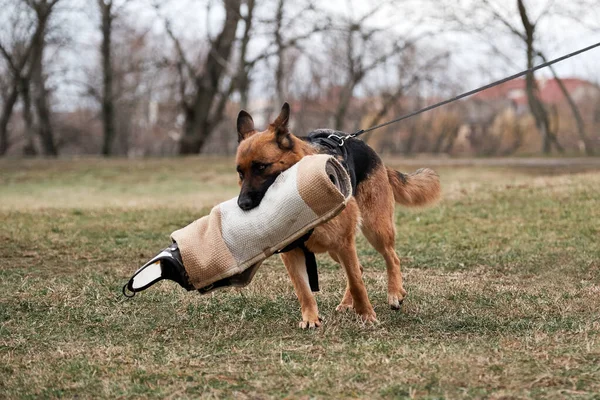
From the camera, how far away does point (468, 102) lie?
136 feet

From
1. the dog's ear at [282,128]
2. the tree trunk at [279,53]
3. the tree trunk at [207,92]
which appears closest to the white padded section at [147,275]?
the dog's ear at [282,128]

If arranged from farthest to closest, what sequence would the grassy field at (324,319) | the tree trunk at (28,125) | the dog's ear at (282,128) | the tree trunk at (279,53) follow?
the tree trunk at (28,125)
the tree trunk at (279,53)
the dog's ear at (282,128)
the grassy field at (324,319)

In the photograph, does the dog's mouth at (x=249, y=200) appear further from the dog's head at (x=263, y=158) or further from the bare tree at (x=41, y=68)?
the bare tree at (x=41, y=68)

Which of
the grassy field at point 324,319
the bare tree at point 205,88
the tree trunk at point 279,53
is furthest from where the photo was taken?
the bare tree at point 205,88

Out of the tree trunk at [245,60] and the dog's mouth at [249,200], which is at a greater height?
the tree trunk at [245,60]

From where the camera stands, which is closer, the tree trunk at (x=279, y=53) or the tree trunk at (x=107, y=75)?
the tree trunk at (x=279, y=53)

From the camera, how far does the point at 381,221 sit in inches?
252

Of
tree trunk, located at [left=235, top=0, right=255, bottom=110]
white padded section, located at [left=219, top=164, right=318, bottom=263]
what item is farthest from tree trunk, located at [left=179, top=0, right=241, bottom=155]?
white padded section, located at [left=219, top=164, right=318, bottom=263]

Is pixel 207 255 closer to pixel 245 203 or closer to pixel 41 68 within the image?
pixel 245 203

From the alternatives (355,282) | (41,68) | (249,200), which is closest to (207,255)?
(249,200)

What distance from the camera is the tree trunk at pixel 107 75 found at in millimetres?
31625

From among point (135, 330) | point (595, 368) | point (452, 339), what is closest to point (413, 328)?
point (452, 339)

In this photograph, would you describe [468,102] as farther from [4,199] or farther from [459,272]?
[459,272]

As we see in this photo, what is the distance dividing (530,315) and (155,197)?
41.2 ft
